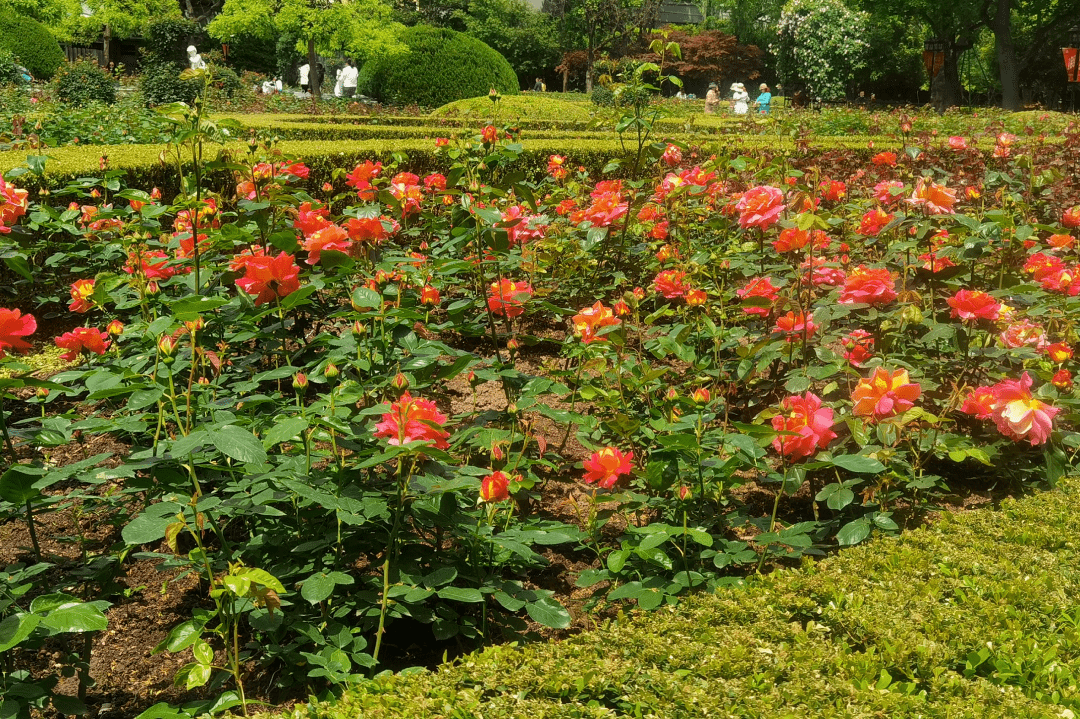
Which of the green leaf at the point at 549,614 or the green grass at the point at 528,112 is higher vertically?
the green grass at the point at 528,112

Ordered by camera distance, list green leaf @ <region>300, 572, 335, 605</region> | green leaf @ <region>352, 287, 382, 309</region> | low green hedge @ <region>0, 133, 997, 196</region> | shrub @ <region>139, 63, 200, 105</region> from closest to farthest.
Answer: green leaf @ <region>300, 572, 335, 605</region> → green leaf @ <region>352, 287, 382, 309</region> → low green hedge @ <region>0, 133, 997, 196</region> → shrub @ <region>139, 63, 200, 105</region>

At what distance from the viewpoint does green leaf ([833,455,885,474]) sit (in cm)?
199

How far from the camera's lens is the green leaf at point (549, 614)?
5.84 ft

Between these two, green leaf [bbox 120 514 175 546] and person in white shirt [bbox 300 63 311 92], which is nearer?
green leaf [bbox 120 514 175 546]

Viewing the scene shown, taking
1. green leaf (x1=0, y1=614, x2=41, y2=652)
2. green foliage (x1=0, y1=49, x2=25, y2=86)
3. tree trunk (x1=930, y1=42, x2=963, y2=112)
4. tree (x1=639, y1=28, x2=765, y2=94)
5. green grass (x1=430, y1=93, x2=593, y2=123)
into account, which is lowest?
green leaf (x1=0, y1=614, x2=41, y2=652)

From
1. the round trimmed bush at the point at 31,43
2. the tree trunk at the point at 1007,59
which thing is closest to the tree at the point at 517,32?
the round trimmed bush at the point at 31,43

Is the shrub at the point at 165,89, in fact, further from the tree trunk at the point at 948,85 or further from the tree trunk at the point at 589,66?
the tree trunk at the point at 948,85

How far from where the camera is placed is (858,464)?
2004 mm

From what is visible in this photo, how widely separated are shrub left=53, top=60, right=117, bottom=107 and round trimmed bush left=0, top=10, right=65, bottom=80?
11127 mm

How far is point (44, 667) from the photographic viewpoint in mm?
1934

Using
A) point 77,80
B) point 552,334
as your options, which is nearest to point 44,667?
point 552,334

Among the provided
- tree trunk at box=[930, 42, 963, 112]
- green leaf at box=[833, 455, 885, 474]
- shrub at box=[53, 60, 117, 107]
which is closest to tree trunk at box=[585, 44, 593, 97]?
tree trunk at box=[930, 42, 963, 112]

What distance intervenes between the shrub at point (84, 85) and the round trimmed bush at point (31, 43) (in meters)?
11.1

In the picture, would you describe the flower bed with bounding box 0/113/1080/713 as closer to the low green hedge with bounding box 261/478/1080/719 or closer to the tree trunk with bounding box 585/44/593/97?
the low green hedge with bounding box 261/478/1080/719
